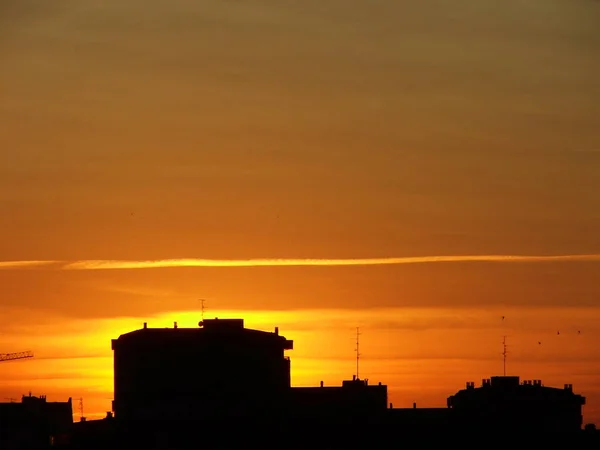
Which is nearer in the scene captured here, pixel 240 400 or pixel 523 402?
pixel 240 400

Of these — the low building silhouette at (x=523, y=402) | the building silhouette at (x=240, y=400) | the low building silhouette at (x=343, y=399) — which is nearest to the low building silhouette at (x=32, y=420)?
the building silhouette at (x=240, y=400)

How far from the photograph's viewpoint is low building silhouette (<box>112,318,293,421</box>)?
13050 cm

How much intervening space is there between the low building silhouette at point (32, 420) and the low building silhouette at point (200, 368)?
34.5 ft

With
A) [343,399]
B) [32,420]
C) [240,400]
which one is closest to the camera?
[240,400]

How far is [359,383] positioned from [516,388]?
13187mm

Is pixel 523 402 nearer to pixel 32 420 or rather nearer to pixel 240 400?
pixel 240 400

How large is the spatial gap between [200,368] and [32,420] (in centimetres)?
2694

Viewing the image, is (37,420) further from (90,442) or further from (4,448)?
(90,442)

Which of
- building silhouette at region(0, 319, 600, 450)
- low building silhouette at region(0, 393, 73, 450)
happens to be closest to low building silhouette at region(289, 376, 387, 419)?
building silhouette at region(0, 319, 600, 450)

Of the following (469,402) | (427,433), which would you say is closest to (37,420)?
(469,402)

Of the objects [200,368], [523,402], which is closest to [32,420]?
[200,368]

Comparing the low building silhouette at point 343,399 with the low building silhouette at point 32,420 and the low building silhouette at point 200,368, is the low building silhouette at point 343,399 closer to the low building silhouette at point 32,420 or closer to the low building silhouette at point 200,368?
the low building silhouette at point 200,368

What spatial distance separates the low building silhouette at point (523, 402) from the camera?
461 feet

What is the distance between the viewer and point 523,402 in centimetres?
14562
